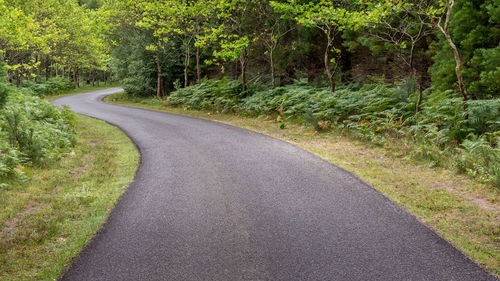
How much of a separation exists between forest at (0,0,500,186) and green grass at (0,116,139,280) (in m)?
0.79

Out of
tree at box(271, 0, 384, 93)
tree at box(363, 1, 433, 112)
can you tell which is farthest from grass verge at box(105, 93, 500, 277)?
tree at box(271, 0, 384, 93)

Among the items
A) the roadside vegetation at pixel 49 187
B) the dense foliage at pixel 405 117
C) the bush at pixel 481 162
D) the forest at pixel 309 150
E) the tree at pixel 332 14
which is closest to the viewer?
the roadside vegetation at pixel 49 187

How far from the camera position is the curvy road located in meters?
3.56

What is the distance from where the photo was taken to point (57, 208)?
552cm

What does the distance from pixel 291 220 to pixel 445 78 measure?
776cm

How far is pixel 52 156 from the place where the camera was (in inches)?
331

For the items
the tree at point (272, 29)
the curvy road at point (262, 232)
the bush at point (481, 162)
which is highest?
the tree at point (272, 29)

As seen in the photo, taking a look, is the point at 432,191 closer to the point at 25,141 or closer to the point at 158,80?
the point at 25,141

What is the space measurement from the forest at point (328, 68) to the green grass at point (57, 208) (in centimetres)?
79

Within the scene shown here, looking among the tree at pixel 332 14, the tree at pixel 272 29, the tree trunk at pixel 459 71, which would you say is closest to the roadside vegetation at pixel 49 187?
the tree at pixel 332 14

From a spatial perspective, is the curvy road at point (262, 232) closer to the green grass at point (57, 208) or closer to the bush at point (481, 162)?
the green grass at point (57, 208)

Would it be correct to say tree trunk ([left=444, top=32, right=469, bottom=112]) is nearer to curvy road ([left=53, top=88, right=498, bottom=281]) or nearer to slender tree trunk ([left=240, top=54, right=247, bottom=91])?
Answer: curvy road ([left=53, top=88, right=498, bottom=281])

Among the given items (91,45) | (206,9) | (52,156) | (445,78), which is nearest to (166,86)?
(206,9)

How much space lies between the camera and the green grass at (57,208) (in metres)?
3.88
